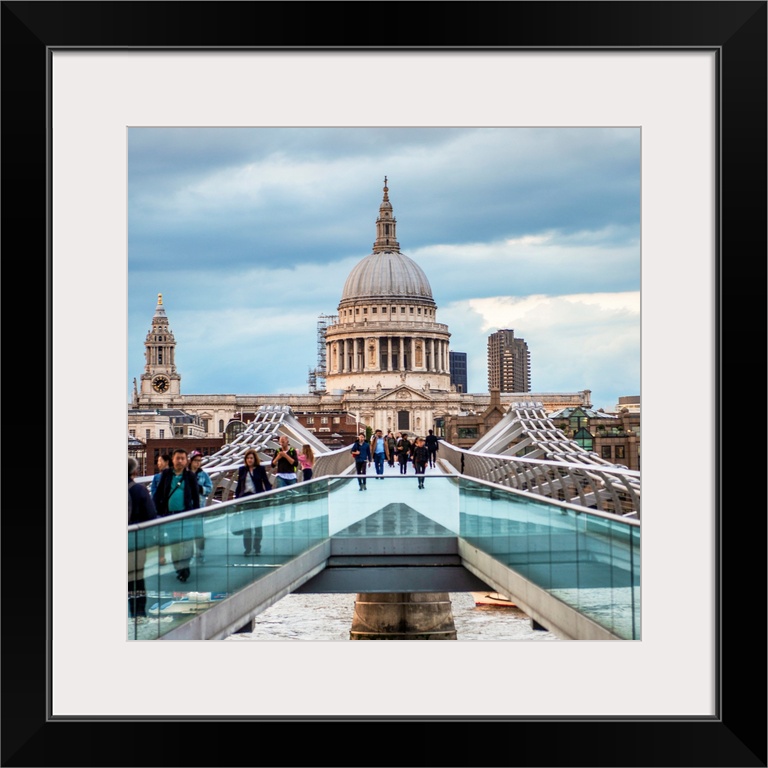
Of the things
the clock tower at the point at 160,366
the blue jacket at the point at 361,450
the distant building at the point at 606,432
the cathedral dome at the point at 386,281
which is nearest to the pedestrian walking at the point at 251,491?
the blue jacket at the point at 361,450

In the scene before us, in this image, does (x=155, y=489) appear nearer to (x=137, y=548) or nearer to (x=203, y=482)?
(x=203, y=482)

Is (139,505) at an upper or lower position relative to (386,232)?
lower

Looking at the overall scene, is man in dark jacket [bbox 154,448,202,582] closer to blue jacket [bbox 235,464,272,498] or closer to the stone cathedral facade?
blue jacket [bbox 235,464,272,498]

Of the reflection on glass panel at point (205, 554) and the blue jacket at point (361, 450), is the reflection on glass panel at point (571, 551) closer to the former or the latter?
the reflection on glass panel at point (205, 554)

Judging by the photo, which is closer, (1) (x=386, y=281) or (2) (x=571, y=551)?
(2) (x=571, y=551)

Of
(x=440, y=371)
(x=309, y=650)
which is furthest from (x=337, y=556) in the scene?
(x=440, y=371)

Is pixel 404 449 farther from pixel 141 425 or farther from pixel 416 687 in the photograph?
pixel 141 425
